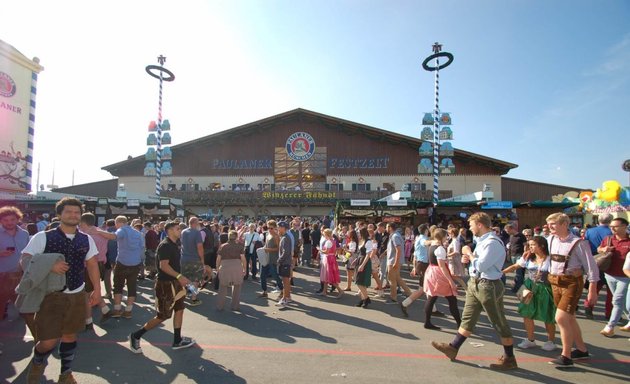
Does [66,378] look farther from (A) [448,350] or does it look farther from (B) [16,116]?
(B) [16,116]

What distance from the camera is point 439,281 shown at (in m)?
6.05

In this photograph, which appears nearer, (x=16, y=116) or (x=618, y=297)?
(x=618, y=297)

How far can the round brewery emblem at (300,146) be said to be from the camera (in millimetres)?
35750

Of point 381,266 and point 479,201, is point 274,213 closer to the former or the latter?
point 479,201

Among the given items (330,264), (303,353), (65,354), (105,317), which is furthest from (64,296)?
(330,264)

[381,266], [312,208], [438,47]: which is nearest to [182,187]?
[312,208]

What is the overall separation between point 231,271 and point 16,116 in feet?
20.4

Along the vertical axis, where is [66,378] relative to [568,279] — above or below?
below

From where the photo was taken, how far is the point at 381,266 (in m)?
9.69

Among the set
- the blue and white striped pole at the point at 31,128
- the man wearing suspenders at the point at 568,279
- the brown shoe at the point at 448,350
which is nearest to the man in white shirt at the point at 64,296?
the brown shoe at the point at 448,350

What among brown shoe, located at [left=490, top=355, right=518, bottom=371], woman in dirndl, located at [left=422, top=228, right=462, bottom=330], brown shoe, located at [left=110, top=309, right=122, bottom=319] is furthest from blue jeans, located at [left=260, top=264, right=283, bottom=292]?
brown shoe, located at [left=490, top=355, right=518, bottom=371]

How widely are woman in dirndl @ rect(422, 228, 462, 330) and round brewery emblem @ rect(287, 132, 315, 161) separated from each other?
97.8 ft

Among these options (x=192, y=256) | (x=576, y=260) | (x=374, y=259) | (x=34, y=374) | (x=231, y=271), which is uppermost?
(x=576, y=260)

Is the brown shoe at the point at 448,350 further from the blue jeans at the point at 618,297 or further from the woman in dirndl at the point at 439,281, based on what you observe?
the blue jeans at the point at 618,297
